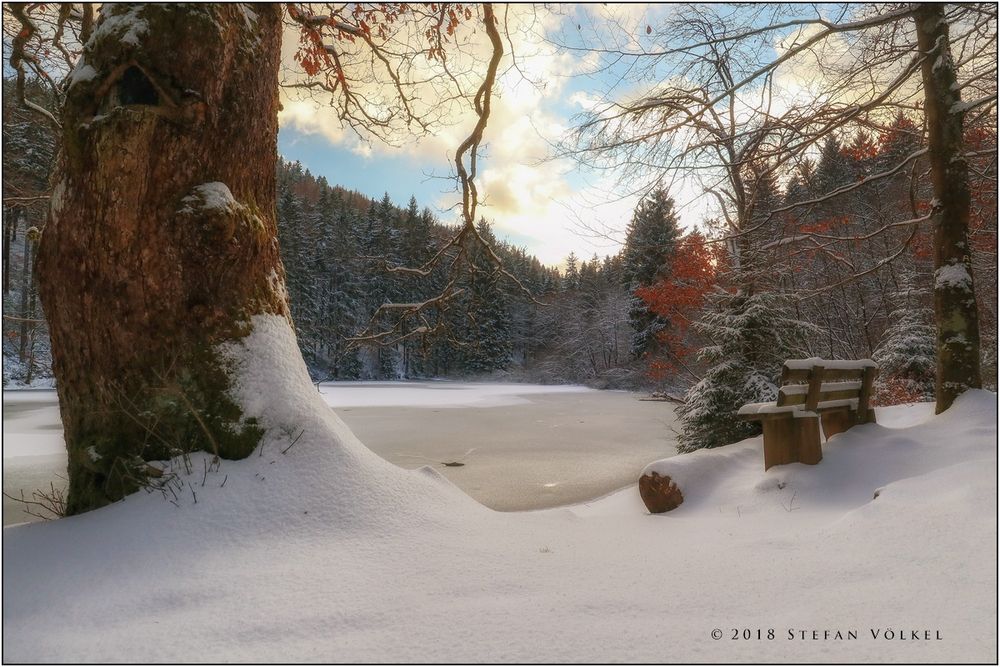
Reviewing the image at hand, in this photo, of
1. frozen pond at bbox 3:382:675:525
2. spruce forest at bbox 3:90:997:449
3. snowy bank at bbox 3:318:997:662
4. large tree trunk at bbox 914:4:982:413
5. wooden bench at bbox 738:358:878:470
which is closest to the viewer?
snowy bank at bbox 3:318:997:662

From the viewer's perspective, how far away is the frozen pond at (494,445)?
280 inches

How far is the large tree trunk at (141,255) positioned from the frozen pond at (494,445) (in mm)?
2544

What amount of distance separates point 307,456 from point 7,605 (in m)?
1.40

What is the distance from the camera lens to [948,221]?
194 inches

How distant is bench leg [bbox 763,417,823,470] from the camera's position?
172 inches

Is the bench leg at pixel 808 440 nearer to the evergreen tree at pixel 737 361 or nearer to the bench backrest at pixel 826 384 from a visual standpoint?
the bench backrest at pixel 826 384

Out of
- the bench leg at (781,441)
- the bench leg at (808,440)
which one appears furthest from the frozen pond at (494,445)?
the bench leg at (808,440)

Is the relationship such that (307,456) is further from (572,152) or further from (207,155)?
(572,152)

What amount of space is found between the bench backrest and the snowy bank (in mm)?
970

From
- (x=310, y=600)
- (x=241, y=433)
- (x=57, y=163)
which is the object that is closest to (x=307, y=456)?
(x=241, y=433)

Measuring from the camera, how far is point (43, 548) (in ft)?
8.07

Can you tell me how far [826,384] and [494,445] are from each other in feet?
24.2

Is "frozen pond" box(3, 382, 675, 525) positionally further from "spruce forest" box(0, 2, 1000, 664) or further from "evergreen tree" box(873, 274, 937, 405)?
"evergreen tree" box(873, 274, 937, 405)

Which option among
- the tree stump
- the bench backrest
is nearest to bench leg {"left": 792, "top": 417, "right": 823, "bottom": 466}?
the bench backrest
